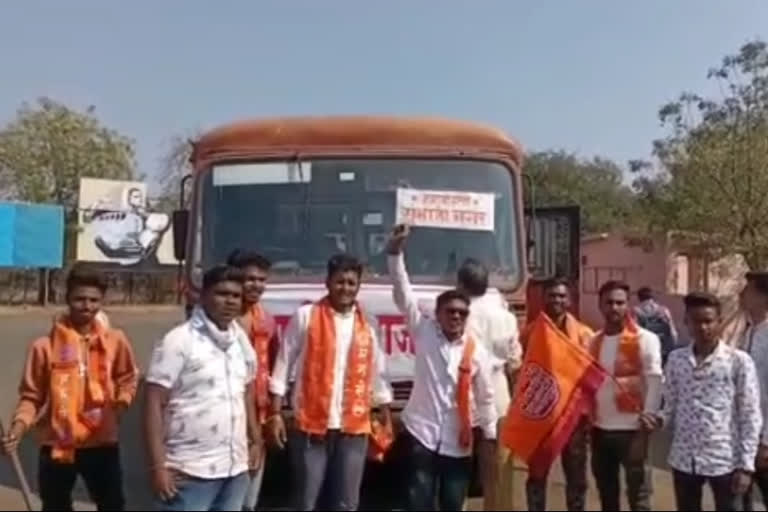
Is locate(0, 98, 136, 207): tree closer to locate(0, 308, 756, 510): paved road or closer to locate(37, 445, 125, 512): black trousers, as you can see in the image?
locate(0, 308, 756, 510): paved road

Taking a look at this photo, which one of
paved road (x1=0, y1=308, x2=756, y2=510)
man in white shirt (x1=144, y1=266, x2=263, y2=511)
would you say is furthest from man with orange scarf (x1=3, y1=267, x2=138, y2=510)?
man in white shirt (x1=144, y1=266, x2=263, y2=511)

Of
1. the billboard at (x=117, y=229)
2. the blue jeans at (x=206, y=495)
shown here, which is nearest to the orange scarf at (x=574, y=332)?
the blue jeans at (x=206, y=495)

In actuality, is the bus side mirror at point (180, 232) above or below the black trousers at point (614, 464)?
above

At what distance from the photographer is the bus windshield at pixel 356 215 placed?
8023 mm

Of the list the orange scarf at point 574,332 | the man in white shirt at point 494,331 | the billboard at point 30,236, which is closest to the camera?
the man in white shirt at point 494,331

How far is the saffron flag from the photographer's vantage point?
223 inches

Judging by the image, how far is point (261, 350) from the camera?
251 inches

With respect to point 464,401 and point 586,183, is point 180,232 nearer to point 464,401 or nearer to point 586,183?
point 464,401

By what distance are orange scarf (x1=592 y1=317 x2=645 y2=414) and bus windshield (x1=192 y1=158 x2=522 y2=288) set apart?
6.28 feet

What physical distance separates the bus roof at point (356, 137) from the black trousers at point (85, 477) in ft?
10.5

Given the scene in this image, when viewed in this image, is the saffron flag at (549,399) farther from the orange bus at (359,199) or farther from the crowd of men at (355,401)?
the orange bus at (359,199)

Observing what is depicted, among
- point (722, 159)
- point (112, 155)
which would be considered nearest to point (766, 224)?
point (722, 159)

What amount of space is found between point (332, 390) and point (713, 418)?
1.82 meters

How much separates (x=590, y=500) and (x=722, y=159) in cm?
1914
